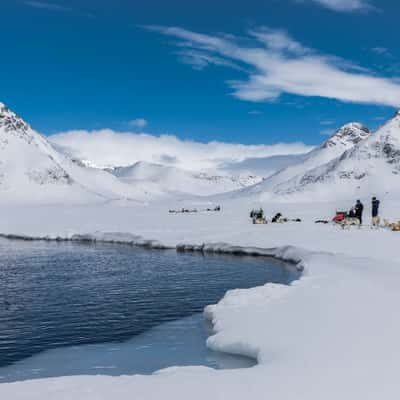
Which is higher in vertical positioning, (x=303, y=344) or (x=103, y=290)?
(x=303, y=344)

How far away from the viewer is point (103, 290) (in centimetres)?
2767

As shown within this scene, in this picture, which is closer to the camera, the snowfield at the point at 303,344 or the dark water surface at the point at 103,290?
the snowfield at the point at 303,344

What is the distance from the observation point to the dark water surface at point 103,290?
19.5 meters

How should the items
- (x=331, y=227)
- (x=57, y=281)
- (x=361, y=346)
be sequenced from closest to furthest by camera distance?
1. (x=361, y=346)
2. (x=57, y=281)
3. (x=331, y=227)

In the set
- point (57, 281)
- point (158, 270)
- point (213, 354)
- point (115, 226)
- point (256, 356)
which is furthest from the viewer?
point (115, 226)

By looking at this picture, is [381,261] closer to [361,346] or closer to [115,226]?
[361,346]

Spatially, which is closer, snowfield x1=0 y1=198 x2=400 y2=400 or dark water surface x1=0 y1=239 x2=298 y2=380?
snowfield x1=0 y1=198 x2=400 y2=400

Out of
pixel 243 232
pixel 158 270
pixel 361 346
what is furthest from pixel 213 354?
pixel 243 232

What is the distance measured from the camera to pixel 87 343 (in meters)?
18.2

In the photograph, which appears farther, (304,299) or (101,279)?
(101,279)

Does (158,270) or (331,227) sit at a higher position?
(331,227)

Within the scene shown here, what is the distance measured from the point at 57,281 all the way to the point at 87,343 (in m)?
12.8

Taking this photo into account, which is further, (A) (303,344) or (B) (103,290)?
(B) (103,290)

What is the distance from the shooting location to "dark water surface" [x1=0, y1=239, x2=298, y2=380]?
19.5m
